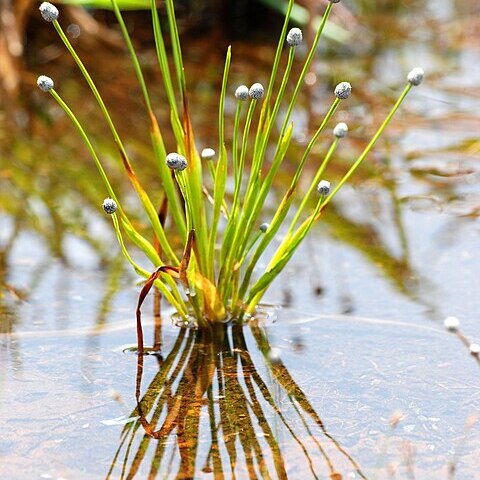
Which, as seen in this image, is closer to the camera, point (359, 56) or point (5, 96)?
point (5, 96)

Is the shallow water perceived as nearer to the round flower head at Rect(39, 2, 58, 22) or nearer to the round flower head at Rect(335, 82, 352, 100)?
the round flower head at Rect(335, 82, 352, 100)

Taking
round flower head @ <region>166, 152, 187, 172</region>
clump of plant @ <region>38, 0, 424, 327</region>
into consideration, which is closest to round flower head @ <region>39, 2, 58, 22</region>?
clump of plant @ <region>38, 0, 424, 327</region>

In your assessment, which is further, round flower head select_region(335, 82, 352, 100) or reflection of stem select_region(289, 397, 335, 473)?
round flower head select_region(335, 82, 352, 100)

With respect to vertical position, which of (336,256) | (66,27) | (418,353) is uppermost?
(66,27)

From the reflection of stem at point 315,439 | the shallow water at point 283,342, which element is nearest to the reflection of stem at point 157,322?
the shallow water at point 283,342

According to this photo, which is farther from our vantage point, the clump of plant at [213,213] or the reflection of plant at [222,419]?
the clump of plant at [213,213]

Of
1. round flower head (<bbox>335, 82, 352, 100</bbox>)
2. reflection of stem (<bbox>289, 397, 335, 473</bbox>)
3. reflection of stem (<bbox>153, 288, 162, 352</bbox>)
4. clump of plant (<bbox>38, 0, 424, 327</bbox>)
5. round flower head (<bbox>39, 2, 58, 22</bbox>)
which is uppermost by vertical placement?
round flower head (<bbox>39, 2, 58, 22</bbox>)

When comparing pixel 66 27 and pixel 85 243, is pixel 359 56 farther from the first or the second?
pixel 85 243

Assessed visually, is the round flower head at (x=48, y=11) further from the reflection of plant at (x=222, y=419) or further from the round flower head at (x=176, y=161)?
the reflection of plant at (x=222, y=419)

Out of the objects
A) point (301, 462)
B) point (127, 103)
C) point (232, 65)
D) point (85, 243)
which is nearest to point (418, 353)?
point (301, 462)
